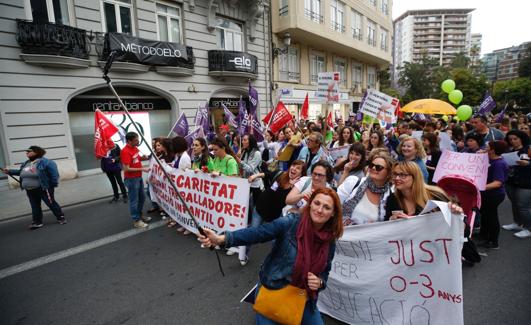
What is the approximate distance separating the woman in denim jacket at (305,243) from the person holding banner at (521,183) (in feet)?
13.1

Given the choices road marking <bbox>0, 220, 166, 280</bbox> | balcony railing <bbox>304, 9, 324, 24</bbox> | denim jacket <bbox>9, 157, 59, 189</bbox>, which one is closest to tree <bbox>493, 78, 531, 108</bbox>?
balcony railing <bbox>304, 9, 324, 24</bbox>

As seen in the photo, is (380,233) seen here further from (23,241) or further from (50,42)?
(50,42)

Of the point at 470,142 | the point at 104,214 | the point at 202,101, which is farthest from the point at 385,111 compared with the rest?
the point at 202,101

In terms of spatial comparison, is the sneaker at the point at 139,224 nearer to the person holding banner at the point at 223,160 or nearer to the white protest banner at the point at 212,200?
the white protest banner at the point at 212,200

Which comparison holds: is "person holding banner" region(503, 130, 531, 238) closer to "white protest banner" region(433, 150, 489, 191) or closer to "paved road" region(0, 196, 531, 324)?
"paved road" region(0, 196, 531, 324)

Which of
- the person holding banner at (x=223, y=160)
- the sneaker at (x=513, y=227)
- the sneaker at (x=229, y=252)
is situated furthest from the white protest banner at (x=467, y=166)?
the sneaker at (x=229, y=252)

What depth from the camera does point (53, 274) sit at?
12.4 feet

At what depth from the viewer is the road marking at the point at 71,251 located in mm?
3939

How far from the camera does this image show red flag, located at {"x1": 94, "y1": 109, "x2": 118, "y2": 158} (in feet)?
17.9

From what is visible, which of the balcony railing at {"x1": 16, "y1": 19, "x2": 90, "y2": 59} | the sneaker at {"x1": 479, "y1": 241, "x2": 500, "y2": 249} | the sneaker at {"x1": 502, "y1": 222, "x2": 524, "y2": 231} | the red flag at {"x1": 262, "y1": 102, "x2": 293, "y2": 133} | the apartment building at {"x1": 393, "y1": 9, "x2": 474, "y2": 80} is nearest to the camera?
the sneaker at {"x1": 479, "y1": 241, "x2": 500, "y2": 249}

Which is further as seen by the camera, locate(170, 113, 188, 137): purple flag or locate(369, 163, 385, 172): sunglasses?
locate(170, 113, 188, 137): purple flag

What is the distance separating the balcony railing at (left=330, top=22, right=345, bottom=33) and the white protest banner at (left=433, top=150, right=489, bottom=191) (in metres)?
17.0

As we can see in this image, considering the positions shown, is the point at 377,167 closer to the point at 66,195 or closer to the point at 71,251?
the point at 71,251

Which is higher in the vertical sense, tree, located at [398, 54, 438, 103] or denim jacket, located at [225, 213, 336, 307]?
tree, located at [398, 54, 438, 103]
